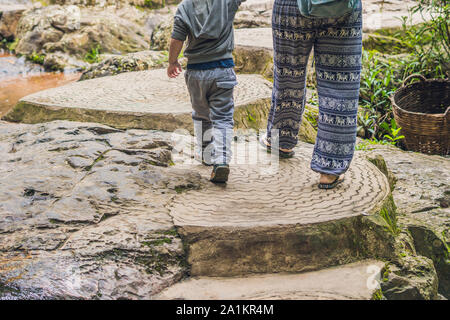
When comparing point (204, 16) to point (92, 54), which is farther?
point (92, 54)

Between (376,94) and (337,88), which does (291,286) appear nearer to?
(337,88)

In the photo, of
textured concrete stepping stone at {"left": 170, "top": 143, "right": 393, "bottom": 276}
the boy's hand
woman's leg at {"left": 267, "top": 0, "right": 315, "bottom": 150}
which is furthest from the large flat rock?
the boy's hand

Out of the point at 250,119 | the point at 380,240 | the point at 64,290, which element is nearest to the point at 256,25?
the point at 250,119

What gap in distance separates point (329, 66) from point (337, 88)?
0.12m

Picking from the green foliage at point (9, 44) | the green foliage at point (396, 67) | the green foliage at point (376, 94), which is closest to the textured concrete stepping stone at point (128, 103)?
the green foliage at point (376, 94)

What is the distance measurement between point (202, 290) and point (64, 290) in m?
0.58

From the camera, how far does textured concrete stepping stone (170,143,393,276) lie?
2.29 m

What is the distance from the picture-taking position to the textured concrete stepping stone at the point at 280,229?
7.51ft

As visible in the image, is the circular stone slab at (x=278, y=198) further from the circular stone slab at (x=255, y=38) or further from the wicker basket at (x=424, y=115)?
the circular stone slab at (x=255, y=38)

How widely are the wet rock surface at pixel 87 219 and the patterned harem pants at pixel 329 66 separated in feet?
2.58

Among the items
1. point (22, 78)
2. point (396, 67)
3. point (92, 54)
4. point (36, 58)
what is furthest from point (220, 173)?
point (36, 58)

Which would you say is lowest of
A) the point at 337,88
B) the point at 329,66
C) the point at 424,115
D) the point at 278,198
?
the point at 424,115

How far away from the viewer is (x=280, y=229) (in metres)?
2.29

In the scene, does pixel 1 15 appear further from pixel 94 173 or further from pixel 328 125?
pixel 328 125
